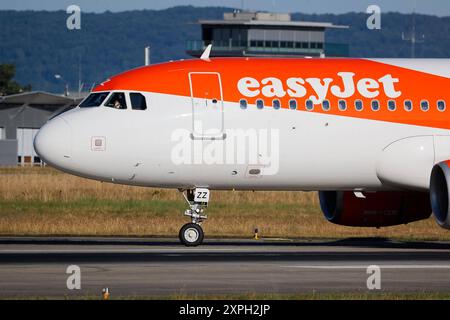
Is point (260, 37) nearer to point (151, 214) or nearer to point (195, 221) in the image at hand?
point (151, 214)

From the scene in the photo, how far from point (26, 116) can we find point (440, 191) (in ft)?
257

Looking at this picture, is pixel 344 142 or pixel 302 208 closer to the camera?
pixel 344 142

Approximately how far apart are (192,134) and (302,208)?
14991 mm

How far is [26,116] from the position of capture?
334ft

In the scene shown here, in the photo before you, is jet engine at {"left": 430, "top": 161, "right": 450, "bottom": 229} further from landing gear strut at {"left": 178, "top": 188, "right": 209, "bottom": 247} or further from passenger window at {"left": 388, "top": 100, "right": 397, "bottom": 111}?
landing gear strut at {"left": 178, "top": 188, "right": 209, "bottom": 247}

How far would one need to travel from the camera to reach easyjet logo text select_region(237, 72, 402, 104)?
27078 mm

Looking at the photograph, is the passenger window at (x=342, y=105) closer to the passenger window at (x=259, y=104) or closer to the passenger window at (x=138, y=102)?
the passenger window at (x=259, y=104)

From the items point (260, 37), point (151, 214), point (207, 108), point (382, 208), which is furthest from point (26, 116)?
point (207, 108)

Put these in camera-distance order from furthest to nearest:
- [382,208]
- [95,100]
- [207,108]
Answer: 1. [382,208]
2. [95,100]
3. [207,108]

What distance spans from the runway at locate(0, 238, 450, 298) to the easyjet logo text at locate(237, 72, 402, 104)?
3.38 meters

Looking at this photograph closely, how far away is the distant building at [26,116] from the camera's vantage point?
101m

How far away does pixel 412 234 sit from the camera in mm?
33406

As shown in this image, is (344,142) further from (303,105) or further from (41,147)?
(41,147)
